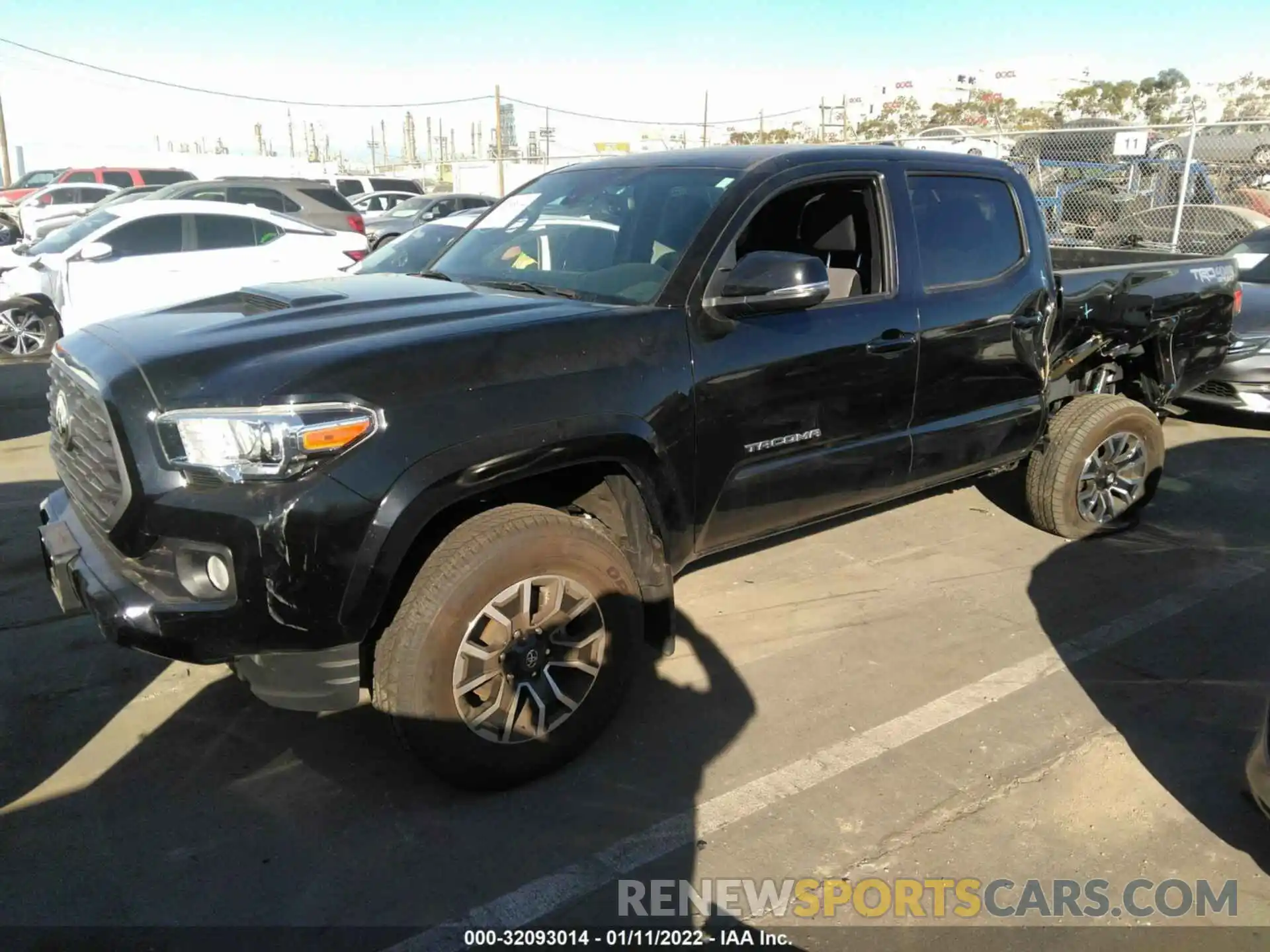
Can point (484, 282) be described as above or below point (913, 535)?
above

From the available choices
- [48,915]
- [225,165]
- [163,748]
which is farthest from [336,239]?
[225,165]

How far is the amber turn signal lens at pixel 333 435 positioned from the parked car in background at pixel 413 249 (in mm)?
4939

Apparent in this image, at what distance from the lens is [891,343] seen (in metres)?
3.93

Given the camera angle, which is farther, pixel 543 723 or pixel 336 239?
pixel 336 239

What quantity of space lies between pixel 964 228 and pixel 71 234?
32.6ft

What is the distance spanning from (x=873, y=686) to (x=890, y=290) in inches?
63.4

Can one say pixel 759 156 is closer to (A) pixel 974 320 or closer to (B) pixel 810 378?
(B) pixel 810 378

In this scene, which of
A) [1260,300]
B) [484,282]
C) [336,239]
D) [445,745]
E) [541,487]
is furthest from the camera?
[336,239]

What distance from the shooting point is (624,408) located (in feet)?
10.1

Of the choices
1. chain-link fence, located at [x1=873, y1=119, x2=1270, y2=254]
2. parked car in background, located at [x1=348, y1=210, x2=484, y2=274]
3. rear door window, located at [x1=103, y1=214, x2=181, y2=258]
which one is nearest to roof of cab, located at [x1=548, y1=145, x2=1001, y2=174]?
parked car in background, located at [x1=348, y1=210, x2=484, y2=274]

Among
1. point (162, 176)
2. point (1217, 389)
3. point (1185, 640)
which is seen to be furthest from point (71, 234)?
point (162, 176)

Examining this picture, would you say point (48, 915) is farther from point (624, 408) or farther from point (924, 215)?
point (924, 215)

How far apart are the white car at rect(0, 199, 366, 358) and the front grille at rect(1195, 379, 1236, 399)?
816 centimetres

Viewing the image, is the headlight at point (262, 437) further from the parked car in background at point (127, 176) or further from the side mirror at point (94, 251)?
the parked car in background at point (127, 176)
